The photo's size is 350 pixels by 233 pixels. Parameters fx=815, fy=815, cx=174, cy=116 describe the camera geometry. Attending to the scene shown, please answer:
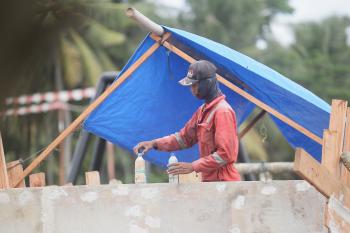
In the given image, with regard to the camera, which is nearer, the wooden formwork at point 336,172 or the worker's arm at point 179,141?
the wooden formwork at point 336,172

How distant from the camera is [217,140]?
5914 mm

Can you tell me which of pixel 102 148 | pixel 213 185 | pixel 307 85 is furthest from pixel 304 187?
pixel 307 85

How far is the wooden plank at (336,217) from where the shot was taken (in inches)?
203

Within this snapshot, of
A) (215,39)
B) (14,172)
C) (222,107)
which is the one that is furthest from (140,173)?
→ (215,39)

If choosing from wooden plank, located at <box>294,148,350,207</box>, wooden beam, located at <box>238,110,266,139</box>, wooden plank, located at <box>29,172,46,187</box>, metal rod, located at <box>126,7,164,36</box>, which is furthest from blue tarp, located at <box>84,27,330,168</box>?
wooden plank, located at <box>294,148,350,207</box>

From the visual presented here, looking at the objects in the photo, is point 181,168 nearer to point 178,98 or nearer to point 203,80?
point 203,80

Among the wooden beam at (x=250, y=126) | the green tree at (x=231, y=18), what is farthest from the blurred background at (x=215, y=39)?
the wooden beam at (x=250, y=126)

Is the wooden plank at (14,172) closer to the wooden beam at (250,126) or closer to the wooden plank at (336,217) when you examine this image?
the wooden plank at (336,217)

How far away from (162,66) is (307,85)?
2847cm

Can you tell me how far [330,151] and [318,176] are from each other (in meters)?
0.42

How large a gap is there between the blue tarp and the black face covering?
3.36 ft

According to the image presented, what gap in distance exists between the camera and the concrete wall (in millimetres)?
5258

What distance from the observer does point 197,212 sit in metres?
5.33

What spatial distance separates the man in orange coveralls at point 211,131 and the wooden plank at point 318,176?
0.96 metres
